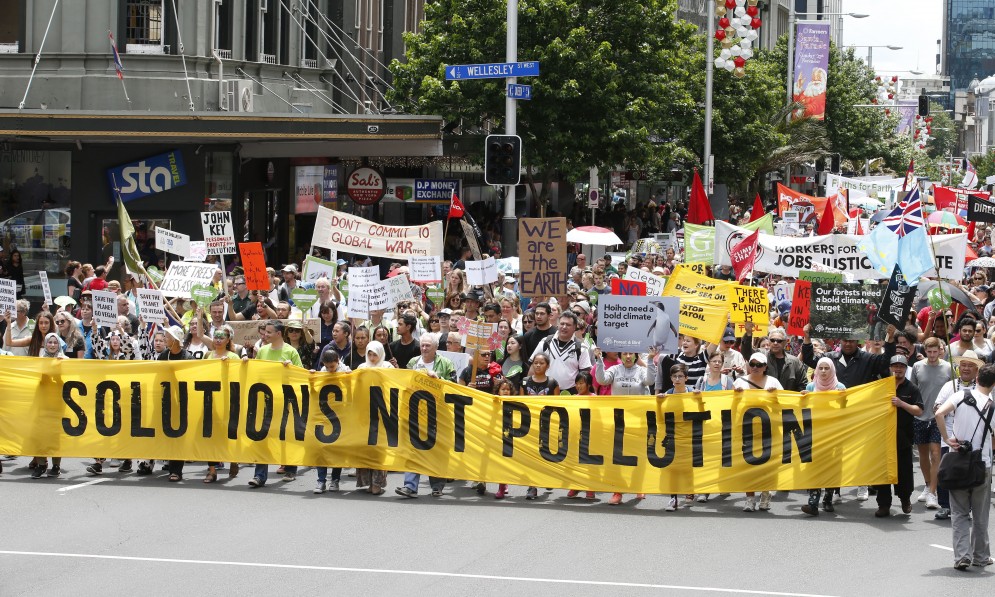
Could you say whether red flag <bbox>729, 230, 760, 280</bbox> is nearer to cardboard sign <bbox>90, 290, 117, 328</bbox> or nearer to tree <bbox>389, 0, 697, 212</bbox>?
cardboard sign <bbox>90, 290, 117, 328</bbox>

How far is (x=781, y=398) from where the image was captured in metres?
12.9

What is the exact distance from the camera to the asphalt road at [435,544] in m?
9.87

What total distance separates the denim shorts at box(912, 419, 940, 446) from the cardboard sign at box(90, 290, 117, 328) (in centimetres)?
802

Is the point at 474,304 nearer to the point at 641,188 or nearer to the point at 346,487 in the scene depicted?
the point at 346,487

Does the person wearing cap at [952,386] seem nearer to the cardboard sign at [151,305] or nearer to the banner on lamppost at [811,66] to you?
the cardboard sign at [151,305]

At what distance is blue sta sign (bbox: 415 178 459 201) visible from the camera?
1291 inches

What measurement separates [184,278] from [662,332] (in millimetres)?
6013

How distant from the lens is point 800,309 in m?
15.9

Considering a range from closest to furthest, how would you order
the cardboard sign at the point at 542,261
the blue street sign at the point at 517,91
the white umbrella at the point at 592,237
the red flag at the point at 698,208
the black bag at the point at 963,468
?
the black bag at the point at 963,468, the cardboard sign at the point at 542,261, the blue street sign at the point at 517,91, the red flag at the point at 698,208, the white umbrella at the point at 592,237

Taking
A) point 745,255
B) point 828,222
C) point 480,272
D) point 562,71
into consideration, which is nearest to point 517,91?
point 480,272

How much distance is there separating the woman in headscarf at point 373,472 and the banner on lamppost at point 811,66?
4466 cm

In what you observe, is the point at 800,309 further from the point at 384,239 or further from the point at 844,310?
the point at 384,239

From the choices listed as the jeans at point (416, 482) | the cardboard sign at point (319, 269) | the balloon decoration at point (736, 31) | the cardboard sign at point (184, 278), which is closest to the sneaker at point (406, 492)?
the jeans at point (416, 482)

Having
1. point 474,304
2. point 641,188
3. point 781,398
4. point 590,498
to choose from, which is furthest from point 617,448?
point 641,188
